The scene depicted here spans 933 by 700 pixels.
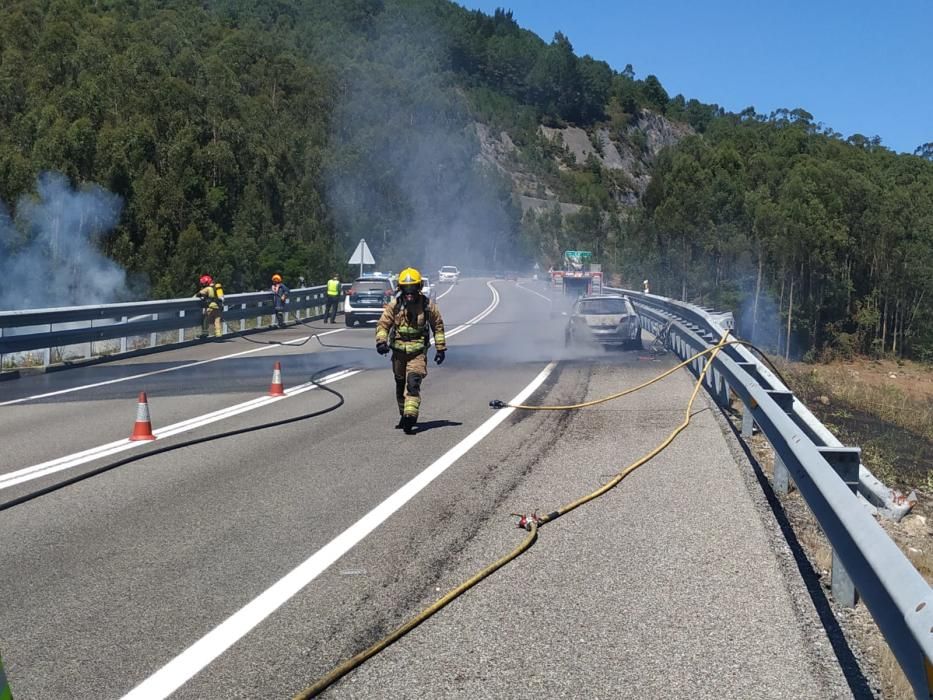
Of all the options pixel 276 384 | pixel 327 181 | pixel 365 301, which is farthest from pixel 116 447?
pixel 327 181

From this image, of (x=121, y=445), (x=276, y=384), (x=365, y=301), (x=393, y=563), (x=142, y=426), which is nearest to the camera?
(x=393, y=563)

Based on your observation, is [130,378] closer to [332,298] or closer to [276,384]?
[276,384]

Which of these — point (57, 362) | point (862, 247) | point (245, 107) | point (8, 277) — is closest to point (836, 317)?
point (862, 247)

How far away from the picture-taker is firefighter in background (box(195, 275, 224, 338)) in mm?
26375

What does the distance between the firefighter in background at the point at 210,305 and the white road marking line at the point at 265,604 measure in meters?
18.1

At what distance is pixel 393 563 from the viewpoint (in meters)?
6.31

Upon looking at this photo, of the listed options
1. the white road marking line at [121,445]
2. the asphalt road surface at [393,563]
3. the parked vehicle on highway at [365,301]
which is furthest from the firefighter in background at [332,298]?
the asphalt road surface at [393,563]

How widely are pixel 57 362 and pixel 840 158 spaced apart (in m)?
111

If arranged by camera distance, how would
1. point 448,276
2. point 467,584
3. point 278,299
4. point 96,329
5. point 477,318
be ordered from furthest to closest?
point 448,276 < point 477,318 < point 278,299 < point 96,329 < point 467,584

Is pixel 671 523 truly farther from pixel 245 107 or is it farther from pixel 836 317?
pixel 836 317

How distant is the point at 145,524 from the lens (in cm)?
738

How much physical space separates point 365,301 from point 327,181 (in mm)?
43631

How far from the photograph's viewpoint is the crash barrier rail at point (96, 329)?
18.8 m

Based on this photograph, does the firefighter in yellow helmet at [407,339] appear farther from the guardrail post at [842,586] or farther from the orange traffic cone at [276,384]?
the guardrail post at [842,586]
